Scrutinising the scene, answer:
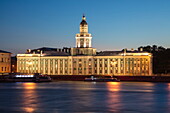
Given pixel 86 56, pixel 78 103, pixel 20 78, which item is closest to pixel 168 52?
pixel 86 56

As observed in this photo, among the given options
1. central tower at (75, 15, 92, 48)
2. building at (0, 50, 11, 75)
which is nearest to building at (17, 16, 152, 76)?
central tower at (75, 15, 92, 48)

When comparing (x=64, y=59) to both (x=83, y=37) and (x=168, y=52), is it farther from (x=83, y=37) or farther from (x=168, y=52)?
(x=168, y=52)

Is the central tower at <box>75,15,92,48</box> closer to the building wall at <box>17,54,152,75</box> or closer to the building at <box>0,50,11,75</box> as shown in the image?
the building wall at <box>17,54,152,75</box>

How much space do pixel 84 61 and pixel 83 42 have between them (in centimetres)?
783

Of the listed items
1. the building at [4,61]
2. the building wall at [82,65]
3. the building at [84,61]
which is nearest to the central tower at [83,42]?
the building at [84,61]

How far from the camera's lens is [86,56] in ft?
623

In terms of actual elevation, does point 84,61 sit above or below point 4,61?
above

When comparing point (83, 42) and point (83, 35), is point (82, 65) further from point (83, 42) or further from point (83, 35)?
point (83, 35)

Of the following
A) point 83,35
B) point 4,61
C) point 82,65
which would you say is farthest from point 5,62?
point 83,35

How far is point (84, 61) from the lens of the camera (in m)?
192

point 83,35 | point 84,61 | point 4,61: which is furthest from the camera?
point 84,61

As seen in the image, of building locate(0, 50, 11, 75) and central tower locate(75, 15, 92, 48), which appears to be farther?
central tower locate(75, 15, 92, 48)

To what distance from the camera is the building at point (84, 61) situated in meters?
185

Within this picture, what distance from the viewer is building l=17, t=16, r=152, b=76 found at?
185 m
